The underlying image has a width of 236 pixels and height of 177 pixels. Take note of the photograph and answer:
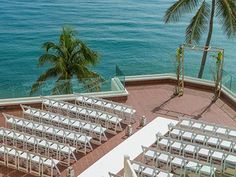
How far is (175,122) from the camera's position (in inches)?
683

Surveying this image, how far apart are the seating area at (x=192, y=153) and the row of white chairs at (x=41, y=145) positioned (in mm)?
2227

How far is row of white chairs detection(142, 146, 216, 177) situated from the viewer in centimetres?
1269

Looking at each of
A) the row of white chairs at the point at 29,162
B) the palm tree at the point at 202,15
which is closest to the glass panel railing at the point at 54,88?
the row of white chairs at the point at 29,162

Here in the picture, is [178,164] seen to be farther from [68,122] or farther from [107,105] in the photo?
[107,105]

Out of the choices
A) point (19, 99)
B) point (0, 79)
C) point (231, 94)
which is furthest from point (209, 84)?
point (0, 79)

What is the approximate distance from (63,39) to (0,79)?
29.5m

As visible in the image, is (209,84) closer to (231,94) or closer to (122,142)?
(231,94)

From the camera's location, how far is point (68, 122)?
16.0 metres

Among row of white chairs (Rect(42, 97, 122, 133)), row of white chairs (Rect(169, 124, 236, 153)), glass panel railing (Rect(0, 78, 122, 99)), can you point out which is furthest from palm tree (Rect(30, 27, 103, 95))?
row of white chairs (Rect(169, 124, 236, 153))

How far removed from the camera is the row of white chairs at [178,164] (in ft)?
41.6

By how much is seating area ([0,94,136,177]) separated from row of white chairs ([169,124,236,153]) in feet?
7.24

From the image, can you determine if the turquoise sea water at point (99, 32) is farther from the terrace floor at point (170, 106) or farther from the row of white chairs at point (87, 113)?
the row of white chairs at point (87, 113)

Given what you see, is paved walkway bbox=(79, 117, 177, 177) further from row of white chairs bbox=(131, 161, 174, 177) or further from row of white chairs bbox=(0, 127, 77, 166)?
row of white chairs bbox=(131, 161, 174, 177)

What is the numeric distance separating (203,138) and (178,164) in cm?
219
